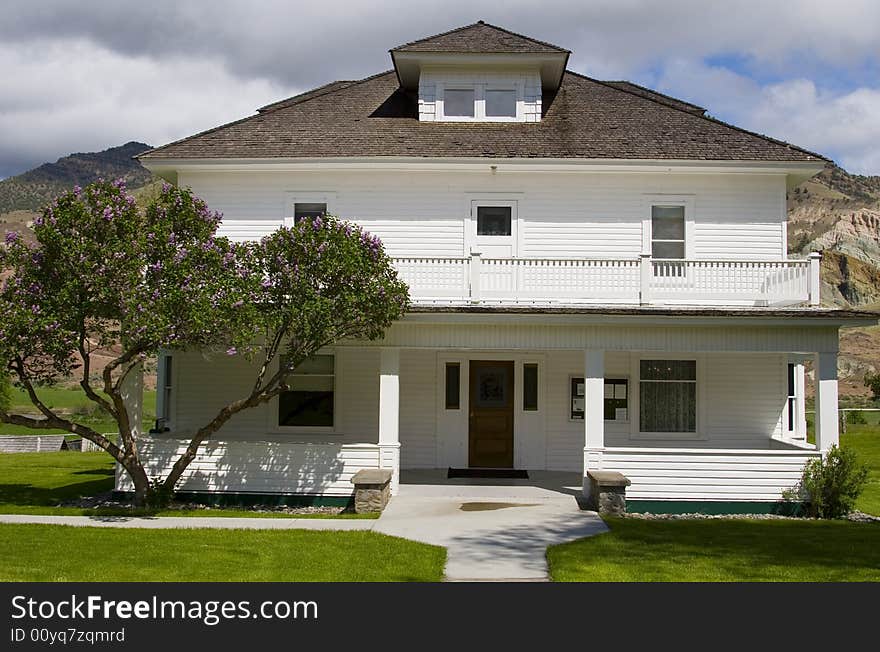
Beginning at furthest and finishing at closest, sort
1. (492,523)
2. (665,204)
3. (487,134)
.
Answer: (487,134)
(665,204)
(492,523)

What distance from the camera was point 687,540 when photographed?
12.6m

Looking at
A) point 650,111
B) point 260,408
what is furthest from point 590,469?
point 650,111

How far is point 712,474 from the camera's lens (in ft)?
51.3

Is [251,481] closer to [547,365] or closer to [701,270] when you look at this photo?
[547,365]

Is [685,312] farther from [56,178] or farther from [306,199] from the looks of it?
[56,178]

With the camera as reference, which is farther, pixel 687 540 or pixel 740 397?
pixel 740 397

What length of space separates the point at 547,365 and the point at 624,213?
3.58 meters

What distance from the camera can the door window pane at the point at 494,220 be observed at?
1895cm

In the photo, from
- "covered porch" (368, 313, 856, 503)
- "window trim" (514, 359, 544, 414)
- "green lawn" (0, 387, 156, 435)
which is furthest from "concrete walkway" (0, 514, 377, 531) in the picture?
"green lawn" (0, 387, 156, 435)

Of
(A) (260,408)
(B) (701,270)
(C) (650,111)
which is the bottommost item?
(A) (260,408)

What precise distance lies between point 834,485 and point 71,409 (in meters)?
42.5

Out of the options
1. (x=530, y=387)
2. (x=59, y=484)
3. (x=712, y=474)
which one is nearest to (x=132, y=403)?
(x=59, y=484)

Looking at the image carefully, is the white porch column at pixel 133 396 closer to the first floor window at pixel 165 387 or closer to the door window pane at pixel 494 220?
the first floor window at pixel 165 387

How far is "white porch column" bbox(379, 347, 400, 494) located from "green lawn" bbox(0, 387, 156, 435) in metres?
20.9
